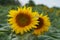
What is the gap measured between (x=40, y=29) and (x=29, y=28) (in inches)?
5.9

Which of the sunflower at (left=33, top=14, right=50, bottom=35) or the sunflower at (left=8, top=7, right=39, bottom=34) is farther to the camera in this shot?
the sunflower at (left=33, top=14, right=50, bottom=35)

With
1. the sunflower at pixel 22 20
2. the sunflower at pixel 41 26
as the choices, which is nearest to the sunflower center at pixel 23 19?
the sunflower at pixel 22 20

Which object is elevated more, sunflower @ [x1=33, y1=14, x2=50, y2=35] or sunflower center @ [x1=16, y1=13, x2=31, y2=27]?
sunflower center @ [x1=16, y1=13, x2=31, y2=27]

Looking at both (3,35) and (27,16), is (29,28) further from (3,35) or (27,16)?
(3,35)

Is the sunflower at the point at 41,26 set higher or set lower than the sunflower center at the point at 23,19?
lower

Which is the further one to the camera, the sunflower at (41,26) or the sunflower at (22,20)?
the sunflower at (41,26)

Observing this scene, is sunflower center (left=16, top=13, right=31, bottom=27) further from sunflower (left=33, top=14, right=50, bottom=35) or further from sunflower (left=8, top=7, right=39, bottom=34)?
sunflower (left=33, top=14, right=50, bottom=35)

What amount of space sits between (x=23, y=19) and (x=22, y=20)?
1 cm

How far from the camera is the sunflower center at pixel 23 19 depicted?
179cm

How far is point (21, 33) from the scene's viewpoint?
1.78 metres

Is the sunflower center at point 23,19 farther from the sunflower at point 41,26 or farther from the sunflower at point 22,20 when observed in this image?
the sunflower at point 41,26

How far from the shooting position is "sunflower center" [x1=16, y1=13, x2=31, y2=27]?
1.79 metres

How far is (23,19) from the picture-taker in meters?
1.79

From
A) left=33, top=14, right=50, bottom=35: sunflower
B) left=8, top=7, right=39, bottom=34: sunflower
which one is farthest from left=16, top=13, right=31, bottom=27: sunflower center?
left=33, top=14, right=50, bottom=35: sunflower
